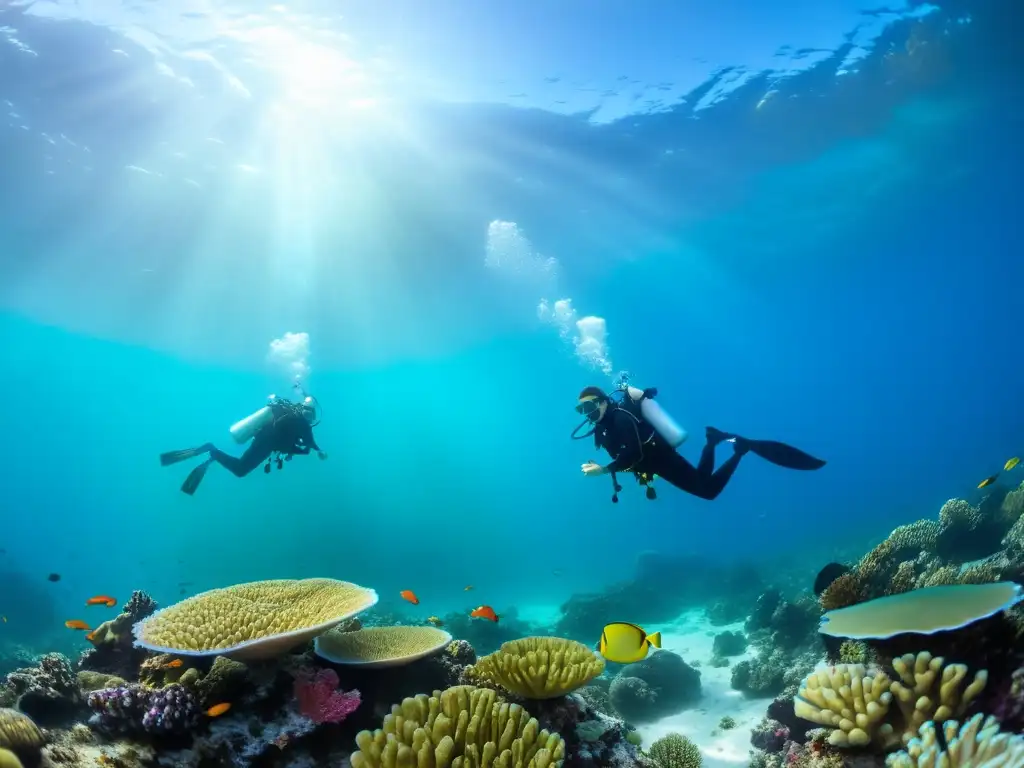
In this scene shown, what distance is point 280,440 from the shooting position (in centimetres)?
1180

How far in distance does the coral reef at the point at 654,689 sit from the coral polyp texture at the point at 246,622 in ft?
27.7

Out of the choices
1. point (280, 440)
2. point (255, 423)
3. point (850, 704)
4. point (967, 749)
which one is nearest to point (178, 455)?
point (255, 423)

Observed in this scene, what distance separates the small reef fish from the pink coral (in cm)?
201

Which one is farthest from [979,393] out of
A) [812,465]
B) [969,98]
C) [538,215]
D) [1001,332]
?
[812,465]

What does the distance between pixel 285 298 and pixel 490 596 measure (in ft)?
105

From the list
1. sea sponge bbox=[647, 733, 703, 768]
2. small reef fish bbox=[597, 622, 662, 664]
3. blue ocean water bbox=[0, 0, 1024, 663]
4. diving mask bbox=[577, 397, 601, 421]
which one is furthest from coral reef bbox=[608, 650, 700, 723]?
blue ocean water bbox=[0, 0, 1024, 663]

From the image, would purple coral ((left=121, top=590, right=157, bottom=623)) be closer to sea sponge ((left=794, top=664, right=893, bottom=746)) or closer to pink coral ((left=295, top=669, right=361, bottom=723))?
pink coral ((left=295, top=669, right=361, bottom=723))

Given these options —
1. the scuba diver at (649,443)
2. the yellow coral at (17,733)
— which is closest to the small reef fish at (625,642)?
the scuba diver at (649,443)

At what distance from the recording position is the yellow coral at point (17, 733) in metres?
2.92

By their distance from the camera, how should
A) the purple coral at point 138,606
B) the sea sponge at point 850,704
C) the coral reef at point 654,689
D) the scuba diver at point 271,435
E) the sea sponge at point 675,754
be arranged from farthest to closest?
the scuba diver at point 271,435 < the coral reef at point 654,689 < the purple coral at point 138,606 < the sea sponge at point 675,754 < the sea sponge at point 850,704

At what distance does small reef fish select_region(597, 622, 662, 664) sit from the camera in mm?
4082

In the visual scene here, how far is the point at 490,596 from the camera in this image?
4566cm

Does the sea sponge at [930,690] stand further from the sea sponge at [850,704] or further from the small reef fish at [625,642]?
the small reef fish at [625,642]

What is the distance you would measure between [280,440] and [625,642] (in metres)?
9.89
